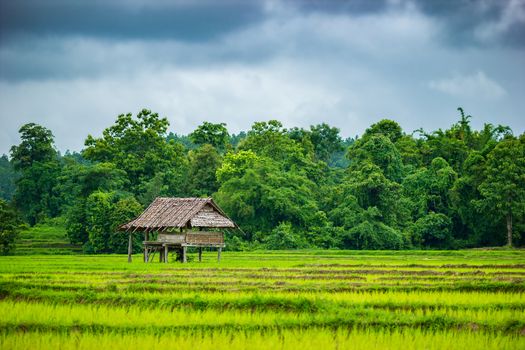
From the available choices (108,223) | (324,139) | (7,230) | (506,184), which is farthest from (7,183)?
(506,184)

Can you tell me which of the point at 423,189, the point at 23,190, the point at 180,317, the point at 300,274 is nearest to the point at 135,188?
the point at 23,190

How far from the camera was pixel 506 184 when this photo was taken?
48.5 meters

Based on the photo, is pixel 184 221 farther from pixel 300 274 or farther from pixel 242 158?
pixel 242 158

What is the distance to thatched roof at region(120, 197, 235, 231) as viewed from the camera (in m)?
36.8

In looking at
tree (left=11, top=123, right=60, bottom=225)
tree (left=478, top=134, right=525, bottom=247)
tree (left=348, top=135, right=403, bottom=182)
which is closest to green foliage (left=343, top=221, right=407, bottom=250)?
tree (left=478, top=134, right=525, bottom=247)

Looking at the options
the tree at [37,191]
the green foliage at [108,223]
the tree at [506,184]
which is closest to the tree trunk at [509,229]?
the tree at [506,184]

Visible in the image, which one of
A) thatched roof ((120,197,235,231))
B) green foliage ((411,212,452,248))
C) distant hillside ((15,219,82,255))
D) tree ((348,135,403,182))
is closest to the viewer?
thatched roof ((120,197,235,231))

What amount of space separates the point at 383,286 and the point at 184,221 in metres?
17.9

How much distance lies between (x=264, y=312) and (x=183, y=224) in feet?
69.7

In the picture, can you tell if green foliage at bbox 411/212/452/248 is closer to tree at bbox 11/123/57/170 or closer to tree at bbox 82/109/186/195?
tree at bbox 82/109/186/195

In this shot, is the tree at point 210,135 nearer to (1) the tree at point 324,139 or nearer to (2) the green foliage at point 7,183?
(1) the tree at point 324,139

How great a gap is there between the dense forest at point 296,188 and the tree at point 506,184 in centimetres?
7

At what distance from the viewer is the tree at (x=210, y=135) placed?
236 ft

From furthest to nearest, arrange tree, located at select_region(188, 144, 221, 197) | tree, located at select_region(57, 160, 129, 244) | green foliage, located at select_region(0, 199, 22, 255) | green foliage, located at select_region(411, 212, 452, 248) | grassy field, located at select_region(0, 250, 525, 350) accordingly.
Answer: tree, located at select_region(188, 144, 221, 197)
green foliage, located at select_region(411, 212, 452, 248)
tree, located at select_region(57, 160, 129, 244)
green foliage, located at select_region(0, 199, 22, 255)
grassy field, located at select_region(0, 250, 525, 350)
